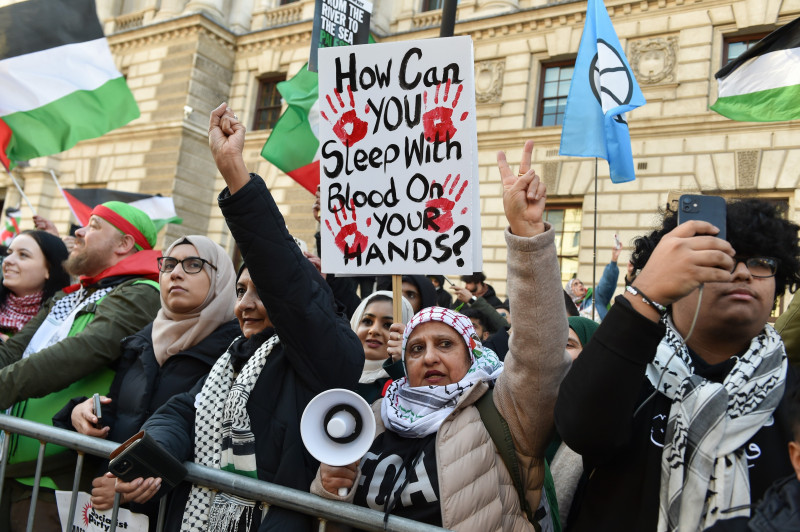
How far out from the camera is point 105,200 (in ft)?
32.4

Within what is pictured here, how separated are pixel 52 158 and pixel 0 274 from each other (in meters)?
20.1

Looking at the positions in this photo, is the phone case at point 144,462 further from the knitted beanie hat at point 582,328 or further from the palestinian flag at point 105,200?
the palestinian flag at point 105,200

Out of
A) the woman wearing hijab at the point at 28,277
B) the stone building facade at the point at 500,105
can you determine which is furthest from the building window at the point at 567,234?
the woman wearing hijab at the point at 28,277

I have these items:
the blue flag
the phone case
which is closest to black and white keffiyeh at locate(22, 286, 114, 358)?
the phone case

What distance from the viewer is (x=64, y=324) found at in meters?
3.57

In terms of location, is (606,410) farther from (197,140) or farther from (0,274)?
(197,140)

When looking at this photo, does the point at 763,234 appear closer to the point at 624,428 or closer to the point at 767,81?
the point at 624,428

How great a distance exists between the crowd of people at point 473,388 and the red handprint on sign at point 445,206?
50cm

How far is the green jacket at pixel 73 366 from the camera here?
3104 mm

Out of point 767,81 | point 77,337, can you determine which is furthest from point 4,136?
point 767,81

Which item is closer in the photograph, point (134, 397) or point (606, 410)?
point (606, 410)

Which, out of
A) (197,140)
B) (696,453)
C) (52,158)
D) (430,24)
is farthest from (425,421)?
(52,158)

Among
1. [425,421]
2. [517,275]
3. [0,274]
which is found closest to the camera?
[517,275]

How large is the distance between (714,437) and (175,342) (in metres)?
2.21
